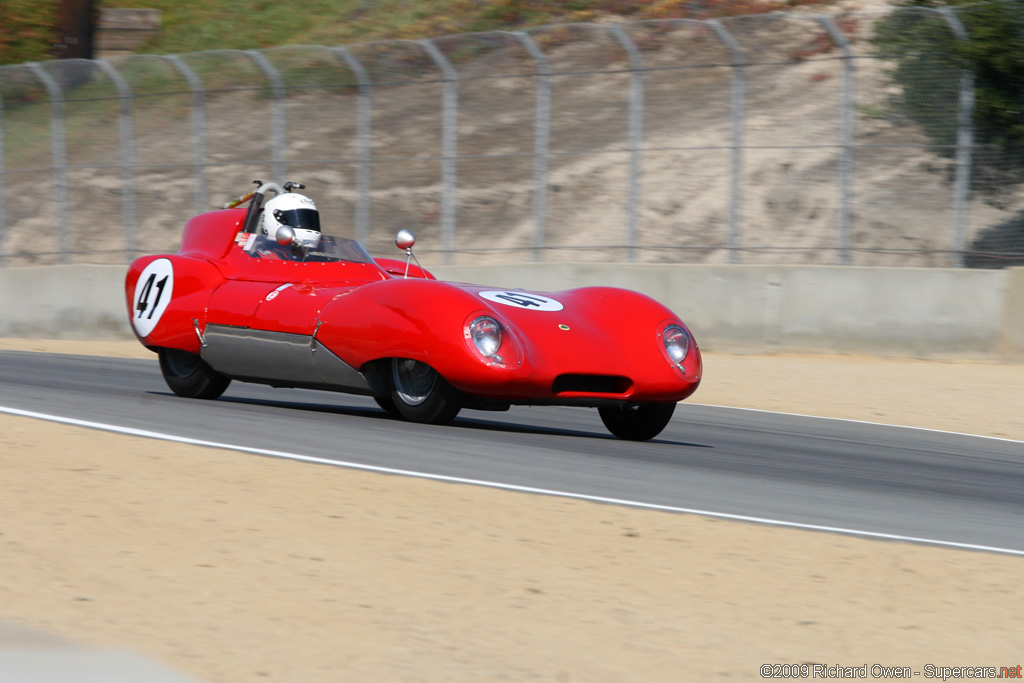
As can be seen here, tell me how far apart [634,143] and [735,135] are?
1.15 meters

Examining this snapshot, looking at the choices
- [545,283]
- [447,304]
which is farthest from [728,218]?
[447,304]

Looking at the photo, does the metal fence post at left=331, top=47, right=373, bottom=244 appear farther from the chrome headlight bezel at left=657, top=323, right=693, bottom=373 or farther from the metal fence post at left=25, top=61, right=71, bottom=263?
the chrome headlight bezel at left=657, top=323, right=693, bottom=373

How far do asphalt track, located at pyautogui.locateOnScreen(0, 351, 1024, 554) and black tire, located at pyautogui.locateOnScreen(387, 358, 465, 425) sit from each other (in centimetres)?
8

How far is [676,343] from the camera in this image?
736 cm

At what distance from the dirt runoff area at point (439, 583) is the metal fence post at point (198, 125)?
11194 mm

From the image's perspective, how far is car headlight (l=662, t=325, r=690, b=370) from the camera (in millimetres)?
7293

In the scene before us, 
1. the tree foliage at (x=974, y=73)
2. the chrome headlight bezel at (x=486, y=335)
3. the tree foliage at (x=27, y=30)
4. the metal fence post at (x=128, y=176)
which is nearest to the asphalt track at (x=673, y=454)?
the chrome headlight bezel at (x=486, y=335)

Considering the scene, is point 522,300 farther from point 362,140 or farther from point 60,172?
point 60,172

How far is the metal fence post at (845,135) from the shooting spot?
13.5m

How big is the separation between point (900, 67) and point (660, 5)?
1238 cm

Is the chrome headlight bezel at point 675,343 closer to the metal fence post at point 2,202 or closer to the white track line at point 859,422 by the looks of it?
the white track line at point 859,422

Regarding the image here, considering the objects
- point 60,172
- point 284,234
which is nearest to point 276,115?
point 60,172

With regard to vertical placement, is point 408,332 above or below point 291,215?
below
